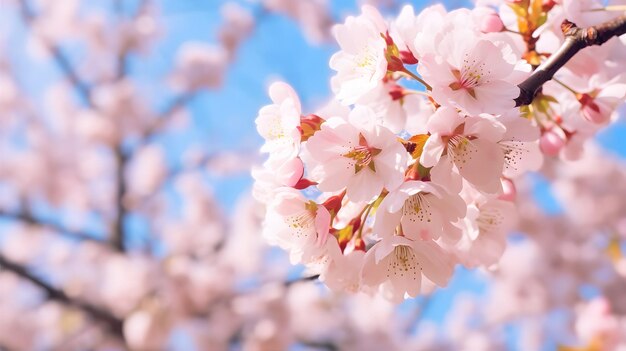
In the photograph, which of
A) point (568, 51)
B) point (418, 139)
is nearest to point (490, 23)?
point (568, 51)

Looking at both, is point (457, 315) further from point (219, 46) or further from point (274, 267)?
point (219, 46)

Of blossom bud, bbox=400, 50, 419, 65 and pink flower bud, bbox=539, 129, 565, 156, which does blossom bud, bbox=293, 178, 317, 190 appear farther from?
pink flower bud, bbox=539, 129, 565, 156

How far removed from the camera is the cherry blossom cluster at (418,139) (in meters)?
0.65

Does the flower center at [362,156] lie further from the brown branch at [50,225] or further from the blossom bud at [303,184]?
the brown branch at [50,225]

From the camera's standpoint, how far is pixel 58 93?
6.94m

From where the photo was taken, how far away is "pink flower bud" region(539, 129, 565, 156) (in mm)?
917

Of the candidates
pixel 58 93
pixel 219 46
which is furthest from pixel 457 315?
pixel 58 93

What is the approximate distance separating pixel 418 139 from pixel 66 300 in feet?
9.09

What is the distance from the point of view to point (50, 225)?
3.81m

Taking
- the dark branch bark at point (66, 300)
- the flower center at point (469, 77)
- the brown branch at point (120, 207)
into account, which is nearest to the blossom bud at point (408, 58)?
the flower center at point (469, 77)

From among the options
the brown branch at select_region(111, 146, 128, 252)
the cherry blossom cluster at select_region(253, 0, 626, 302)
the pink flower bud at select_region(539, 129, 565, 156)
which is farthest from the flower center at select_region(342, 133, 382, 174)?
the brown branch at select_region(111, 146, 128, 252)

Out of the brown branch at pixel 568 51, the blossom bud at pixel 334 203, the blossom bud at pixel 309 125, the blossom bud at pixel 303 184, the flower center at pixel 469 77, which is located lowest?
the blossom bud at pixel 334 203

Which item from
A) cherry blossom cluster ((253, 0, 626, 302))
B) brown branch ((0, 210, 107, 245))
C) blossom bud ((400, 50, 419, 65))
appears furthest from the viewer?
brown branch ((0, 210, 107, 245))

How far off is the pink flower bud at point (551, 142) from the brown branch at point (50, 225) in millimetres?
3318
